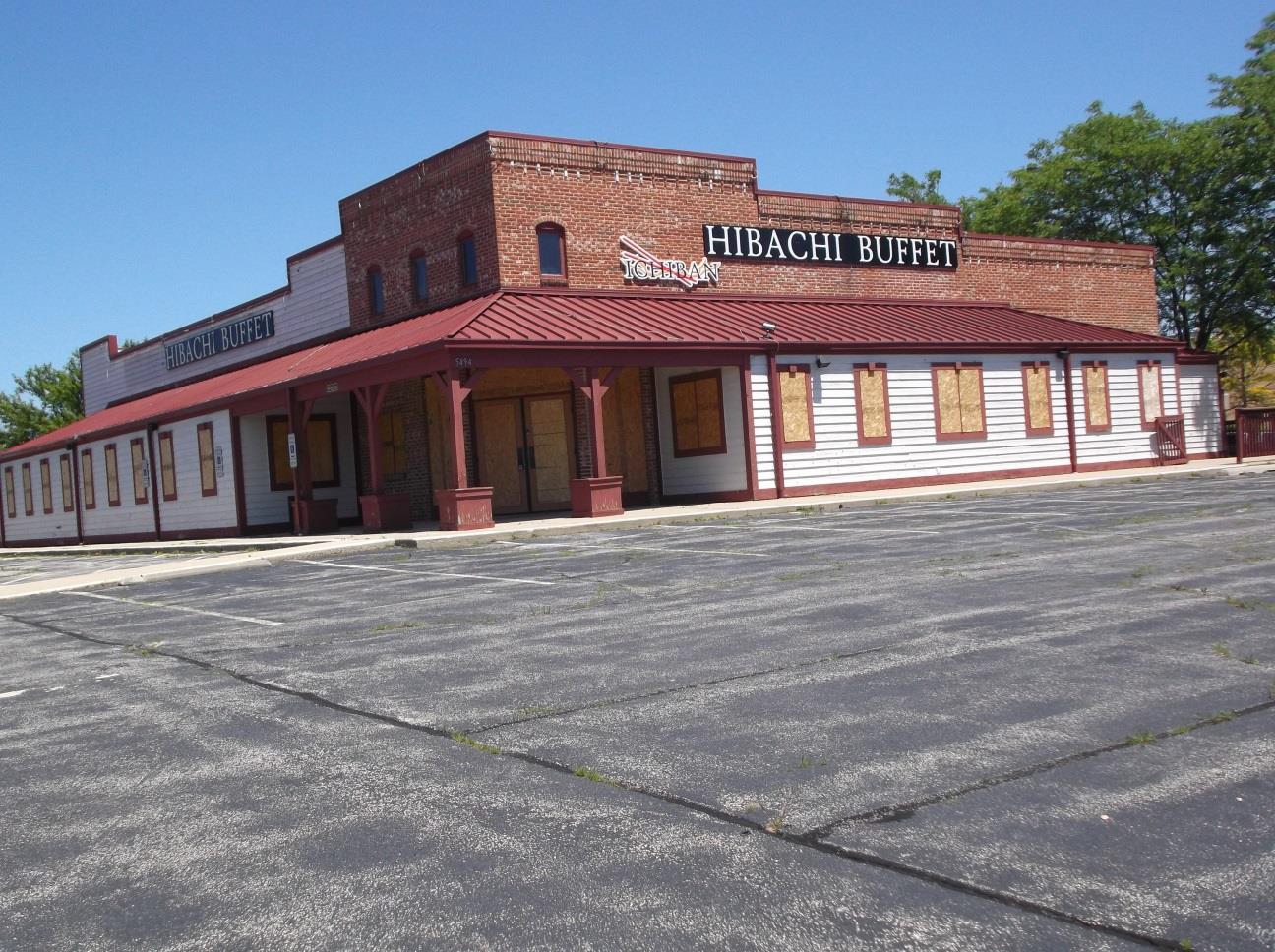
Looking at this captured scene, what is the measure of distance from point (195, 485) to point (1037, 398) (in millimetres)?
19525

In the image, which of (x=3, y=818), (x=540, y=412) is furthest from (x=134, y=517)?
(x=3, y=818)

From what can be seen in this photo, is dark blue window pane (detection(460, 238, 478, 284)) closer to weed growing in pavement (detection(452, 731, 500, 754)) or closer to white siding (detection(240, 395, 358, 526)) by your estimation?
white siding (detection(240, 395, 358, 526))

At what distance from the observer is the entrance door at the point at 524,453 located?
1015 inches

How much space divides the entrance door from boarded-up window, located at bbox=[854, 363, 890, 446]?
616cm

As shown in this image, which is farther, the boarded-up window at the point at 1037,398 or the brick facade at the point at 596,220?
the boarded-up window at the point at 1037,398

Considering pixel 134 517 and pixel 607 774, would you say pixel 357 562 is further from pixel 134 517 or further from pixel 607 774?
pixel 134 517

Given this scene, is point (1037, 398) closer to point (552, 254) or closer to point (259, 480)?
point (552, 254)

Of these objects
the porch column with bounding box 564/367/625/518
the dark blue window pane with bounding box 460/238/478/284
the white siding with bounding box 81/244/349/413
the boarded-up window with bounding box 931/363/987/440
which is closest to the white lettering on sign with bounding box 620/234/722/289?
the dark blue window pane with bounding box 460/238/478/284

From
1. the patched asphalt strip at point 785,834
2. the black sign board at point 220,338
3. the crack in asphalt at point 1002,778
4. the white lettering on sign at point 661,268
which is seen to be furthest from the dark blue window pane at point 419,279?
the crack in asphalt at point 1002,778

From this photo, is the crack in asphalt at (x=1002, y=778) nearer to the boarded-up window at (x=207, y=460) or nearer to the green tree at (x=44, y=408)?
the boarded-up window at (x=207, y=460)

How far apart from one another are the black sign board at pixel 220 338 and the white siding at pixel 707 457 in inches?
488

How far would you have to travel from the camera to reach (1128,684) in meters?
6.08

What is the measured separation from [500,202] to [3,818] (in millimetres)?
20340

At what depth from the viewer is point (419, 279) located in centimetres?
2695
